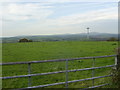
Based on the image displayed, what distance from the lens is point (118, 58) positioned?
5887 mm

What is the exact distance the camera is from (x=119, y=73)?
549cm

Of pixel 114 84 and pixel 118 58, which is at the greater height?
pixel 118 58

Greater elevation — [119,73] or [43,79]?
[119,73]

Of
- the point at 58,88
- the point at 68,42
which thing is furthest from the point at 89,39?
the point at 58,88

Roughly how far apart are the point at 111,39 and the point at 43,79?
3577 centimetres

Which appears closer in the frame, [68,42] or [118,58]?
[118,58]

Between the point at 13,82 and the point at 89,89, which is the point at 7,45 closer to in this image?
the point at 13,82

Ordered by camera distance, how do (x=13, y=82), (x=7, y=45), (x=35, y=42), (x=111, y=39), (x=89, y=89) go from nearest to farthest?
(x=89, y=89)
(x=13, y=82)
(x=7, y=45)
(x=35, y=42)
(x=111, y=39)

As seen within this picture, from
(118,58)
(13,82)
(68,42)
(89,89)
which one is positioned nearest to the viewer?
(89,89)

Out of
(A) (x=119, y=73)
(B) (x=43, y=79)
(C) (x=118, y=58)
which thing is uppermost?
(C) (x=118, y=58)

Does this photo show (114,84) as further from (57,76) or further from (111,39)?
(111,39)

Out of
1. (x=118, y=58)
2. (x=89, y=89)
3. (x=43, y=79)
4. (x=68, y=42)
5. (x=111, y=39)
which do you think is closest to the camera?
(x=89, y=89)

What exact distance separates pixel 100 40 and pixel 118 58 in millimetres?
32718

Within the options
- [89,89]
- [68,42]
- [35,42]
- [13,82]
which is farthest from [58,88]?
[68,42]
